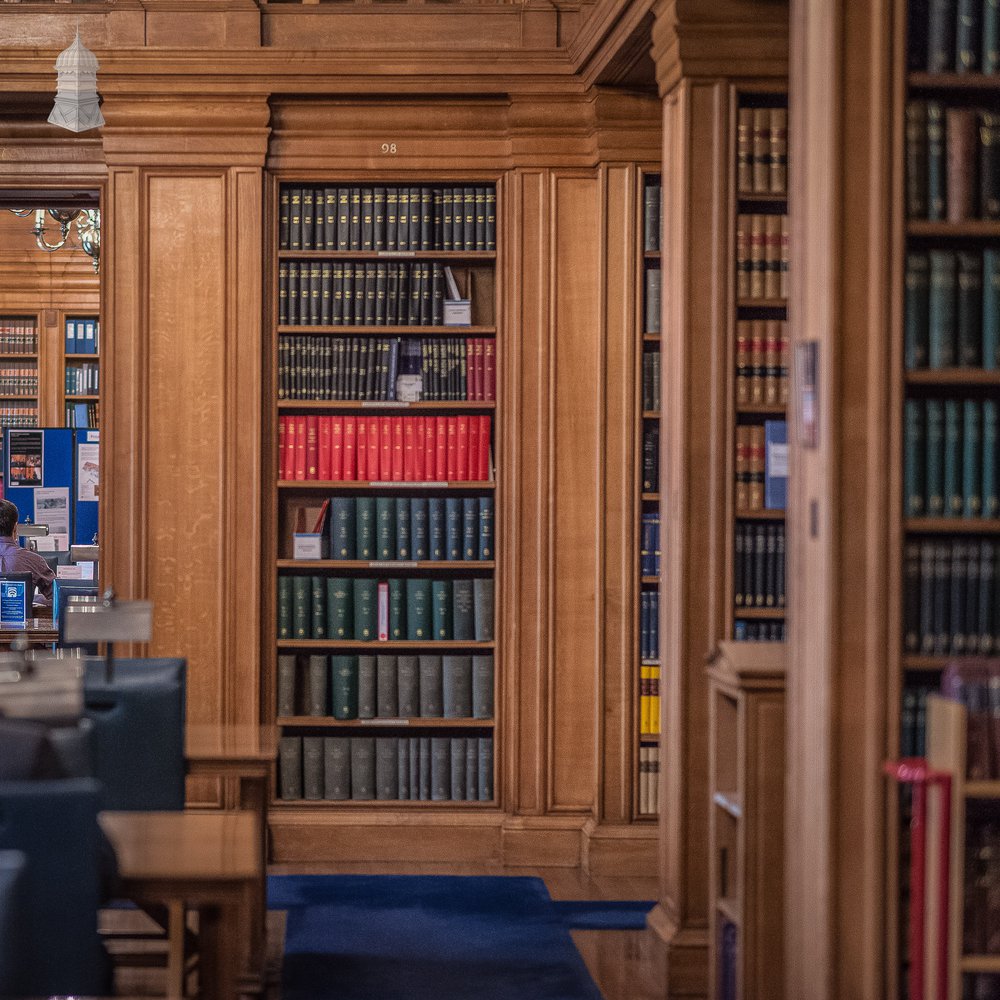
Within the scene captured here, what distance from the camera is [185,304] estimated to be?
6270mm

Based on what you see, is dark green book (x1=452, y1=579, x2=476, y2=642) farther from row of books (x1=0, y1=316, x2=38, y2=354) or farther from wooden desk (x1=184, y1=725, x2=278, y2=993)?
row of books (x1=0, y1=316, x2=38, y2=354)

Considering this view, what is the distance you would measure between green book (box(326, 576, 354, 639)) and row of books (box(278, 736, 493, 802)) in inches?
17.8

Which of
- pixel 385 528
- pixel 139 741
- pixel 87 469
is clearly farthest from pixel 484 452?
pixel 87 469

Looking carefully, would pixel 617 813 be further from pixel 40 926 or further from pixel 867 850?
pixel 40 926

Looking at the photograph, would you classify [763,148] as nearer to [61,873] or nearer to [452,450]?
[452,450]

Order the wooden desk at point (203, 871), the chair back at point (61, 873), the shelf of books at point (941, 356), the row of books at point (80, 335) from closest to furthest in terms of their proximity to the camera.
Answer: the chair back at point (61, 873)
the wooden desk at point (203, 871)
the shelf of books at point (941, 356)
the row of books at point (80, 335)

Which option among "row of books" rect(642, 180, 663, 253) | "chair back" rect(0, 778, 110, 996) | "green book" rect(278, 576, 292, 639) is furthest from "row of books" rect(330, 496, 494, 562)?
"chair back" rect(0, 778, 110, 996)

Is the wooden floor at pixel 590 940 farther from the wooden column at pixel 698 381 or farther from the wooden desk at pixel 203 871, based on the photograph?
the wooden desk at pixel 203 871

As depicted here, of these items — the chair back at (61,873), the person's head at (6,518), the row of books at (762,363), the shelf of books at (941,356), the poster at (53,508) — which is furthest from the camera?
the poster at (53,508)

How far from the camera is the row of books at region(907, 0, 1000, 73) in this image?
11.6ft

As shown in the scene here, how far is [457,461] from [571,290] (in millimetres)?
861

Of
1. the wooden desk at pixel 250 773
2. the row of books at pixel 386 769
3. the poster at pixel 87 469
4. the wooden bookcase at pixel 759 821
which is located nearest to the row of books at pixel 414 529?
the row of books at pixel 386 769

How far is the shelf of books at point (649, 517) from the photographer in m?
6.11

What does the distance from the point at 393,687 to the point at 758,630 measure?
206cm
